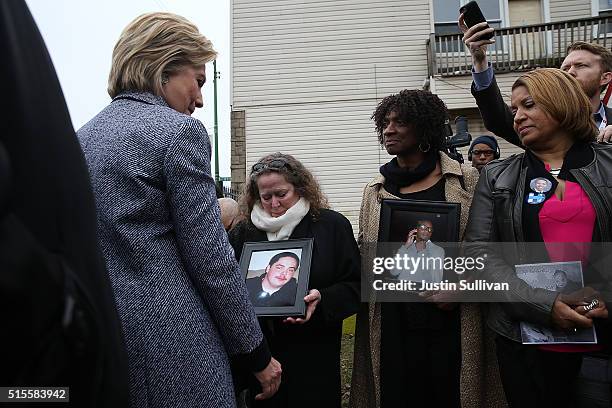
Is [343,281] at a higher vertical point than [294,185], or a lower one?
lower

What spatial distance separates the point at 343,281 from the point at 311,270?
0.67 feet

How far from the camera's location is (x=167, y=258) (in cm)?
174

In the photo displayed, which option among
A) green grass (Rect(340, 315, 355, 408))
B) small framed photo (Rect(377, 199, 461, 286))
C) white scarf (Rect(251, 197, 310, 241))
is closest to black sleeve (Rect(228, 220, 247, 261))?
white scarf (Rect(251, 197, 310, 241))

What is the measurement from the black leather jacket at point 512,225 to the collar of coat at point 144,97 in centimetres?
162

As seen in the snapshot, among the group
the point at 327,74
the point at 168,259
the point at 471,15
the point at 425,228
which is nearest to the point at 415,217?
the point at 425,228

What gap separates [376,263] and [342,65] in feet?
37.6

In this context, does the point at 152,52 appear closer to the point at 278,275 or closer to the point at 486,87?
the point at 278,275

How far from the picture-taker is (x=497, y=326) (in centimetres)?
252

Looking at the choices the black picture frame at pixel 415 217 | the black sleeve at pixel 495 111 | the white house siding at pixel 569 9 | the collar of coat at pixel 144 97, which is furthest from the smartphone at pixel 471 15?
the white house siding at pixel 569 9

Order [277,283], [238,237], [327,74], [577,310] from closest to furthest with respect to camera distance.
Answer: [577,310] < [277,283] < [238,237] < [327,74]

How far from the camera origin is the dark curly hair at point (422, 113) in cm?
332

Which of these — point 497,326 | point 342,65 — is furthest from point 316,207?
point 342,65

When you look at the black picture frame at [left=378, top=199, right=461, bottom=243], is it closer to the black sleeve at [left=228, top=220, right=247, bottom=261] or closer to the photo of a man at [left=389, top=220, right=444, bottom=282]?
the photo of a man at [left=389, top=220, right=444, bottom=282]

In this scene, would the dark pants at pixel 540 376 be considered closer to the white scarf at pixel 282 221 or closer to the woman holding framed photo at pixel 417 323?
the woman holding framed photo at pixel 417 323
